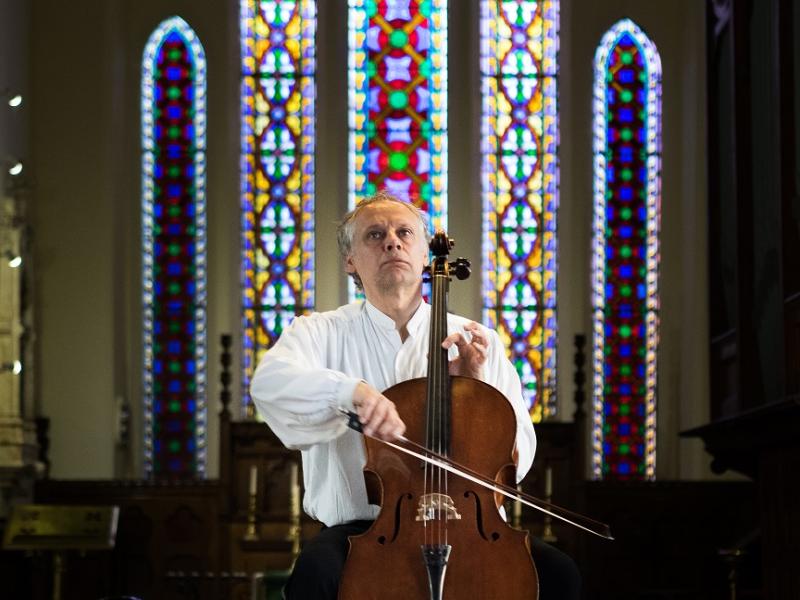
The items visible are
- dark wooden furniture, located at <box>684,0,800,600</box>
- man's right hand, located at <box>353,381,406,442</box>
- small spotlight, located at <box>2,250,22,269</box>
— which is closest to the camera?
man's right hand, located at <box>353,381,406,442</box>

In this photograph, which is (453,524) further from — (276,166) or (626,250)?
(276,166)

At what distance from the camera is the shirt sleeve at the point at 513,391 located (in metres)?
3.10

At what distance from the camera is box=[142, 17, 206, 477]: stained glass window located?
9.34 metres

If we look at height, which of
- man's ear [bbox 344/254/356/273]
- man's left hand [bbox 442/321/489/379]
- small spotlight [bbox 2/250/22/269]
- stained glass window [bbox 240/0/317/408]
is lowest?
man's left hand [bbox 442/321/489/379]

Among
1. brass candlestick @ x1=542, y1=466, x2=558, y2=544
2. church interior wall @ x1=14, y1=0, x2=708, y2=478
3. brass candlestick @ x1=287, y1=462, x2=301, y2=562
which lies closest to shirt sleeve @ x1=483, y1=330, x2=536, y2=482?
brass candlestick @ x1=287, y1=462, x2=301, y2=562

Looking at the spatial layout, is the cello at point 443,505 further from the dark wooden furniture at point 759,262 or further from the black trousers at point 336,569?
the dark wooden furniture at point 759,262

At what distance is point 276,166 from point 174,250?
2.99 feet

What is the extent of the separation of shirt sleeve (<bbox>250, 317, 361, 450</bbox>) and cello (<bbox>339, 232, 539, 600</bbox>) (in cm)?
11

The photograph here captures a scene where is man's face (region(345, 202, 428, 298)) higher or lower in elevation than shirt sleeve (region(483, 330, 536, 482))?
higher

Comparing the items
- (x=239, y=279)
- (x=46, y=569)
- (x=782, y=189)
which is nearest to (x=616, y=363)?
(x=239, y=279)

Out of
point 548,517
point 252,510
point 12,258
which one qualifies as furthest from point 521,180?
point 12,258

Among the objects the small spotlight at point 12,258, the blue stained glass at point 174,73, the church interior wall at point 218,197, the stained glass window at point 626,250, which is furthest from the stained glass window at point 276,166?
the stained glass window at point 626,250

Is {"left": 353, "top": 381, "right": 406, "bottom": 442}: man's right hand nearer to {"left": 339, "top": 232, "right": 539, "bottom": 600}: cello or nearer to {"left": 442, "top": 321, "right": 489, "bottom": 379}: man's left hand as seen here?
{"left": 339, "top": 232, "right": 539, "bottom": 600}: cello

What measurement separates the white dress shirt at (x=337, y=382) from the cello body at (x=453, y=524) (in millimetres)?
138
